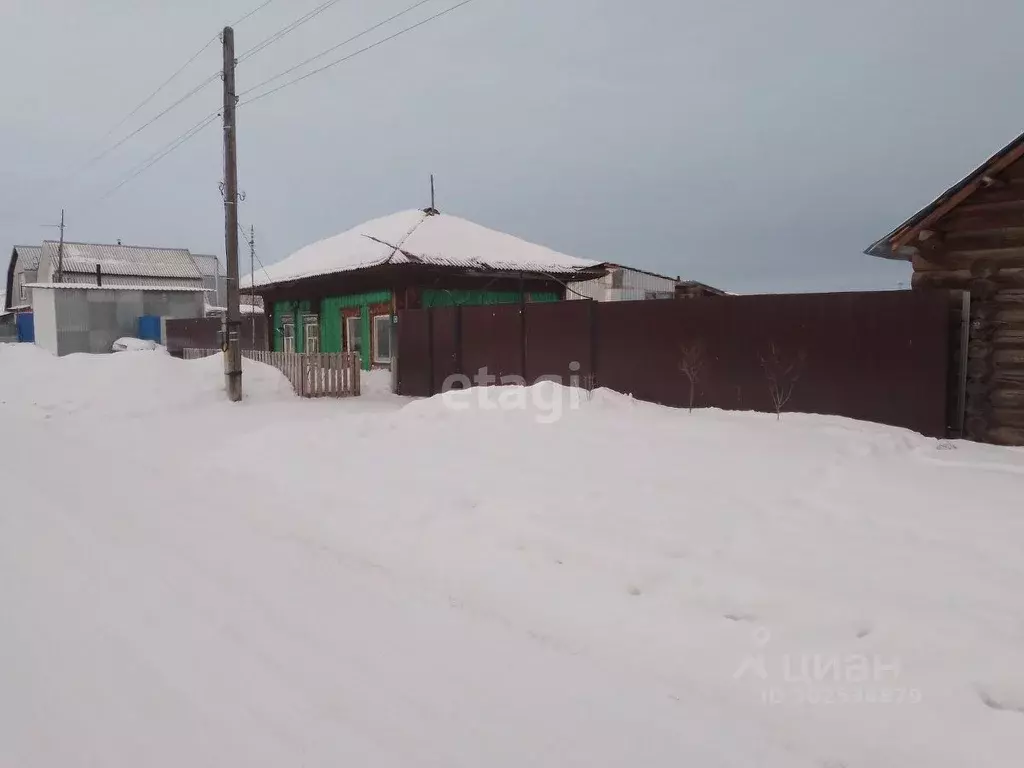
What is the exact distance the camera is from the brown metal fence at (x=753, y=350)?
7.84m

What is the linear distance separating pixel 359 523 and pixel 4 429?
351 inches

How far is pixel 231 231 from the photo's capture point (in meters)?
12.8

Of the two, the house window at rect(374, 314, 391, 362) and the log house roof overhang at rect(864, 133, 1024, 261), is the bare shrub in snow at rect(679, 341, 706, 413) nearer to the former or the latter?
the log house roof overhang at rect(864, 133, 1024, 261)

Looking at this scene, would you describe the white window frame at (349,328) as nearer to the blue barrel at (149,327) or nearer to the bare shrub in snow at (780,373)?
the bare shrub in snow at (780,373)

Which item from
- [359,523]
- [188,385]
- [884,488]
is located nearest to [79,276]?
[188,385]

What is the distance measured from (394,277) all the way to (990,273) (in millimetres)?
12644

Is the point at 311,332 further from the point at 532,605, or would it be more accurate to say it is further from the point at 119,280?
the point at 119,280

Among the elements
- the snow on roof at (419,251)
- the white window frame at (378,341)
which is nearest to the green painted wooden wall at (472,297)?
the snow on roof at (419,251)

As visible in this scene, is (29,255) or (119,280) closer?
(119,280)

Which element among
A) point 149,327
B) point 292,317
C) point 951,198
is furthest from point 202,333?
point 951,198

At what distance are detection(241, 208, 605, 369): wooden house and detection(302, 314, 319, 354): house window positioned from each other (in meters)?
0.03

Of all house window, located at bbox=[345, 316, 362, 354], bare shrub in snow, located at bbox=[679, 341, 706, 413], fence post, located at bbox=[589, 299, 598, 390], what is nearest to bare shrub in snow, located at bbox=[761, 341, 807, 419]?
bare shrub in snow, located at bbox=[679, 341, 706, 413]

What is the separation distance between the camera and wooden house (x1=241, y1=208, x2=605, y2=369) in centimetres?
1673

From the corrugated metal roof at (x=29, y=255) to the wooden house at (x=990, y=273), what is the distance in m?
56.5
